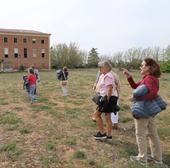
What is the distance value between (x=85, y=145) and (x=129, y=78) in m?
1.82

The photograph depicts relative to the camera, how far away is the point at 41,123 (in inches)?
350

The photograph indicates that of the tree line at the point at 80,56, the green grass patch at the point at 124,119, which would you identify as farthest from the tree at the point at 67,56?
the green grass patch at the point at 124,119

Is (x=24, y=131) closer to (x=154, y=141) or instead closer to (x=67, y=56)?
(x=154, y=141)

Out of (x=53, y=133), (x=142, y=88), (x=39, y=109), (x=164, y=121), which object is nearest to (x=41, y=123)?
(x=53, y=133)

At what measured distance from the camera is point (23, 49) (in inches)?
3428

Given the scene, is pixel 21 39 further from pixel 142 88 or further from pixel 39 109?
pixel 142 88

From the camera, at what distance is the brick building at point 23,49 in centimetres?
8512

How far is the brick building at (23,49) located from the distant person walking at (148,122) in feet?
264

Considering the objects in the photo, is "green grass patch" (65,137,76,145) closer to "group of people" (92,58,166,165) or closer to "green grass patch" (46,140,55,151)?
"green grass patch" (46,140,55,151)

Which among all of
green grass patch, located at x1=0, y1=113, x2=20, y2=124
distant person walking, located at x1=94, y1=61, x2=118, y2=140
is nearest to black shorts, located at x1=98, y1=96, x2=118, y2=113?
distant person walking, located at x1=94, y1=61, x2=118, y2=140

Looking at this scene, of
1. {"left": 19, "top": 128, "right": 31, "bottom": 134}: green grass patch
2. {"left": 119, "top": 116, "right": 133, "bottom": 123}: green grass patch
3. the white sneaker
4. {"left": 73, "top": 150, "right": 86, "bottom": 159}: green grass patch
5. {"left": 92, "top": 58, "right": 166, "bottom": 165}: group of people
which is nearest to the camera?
{"left": 92, "top": 58, "right": 166, "bottom": 165}: group of people

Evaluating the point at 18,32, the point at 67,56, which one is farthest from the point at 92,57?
the point at 18,32

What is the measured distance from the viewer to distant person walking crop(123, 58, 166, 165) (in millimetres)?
5395

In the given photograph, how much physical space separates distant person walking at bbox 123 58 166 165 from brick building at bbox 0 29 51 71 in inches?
3166
